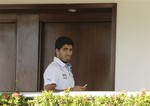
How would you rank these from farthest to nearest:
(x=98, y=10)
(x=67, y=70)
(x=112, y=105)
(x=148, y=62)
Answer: (x=98, y=10) → (x=148, y=62) → (x=67, y=70) → (x=112, y=105)

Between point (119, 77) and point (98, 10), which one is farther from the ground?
point (98, 10)

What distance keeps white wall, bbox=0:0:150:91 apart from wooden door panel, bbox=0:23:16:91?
1.63 metres

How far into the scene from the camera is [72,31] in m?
7.16

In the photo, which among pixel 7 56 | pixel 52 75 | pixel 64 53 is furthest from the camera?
pixel 7 56

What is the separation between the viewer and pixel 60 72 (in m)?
5.65

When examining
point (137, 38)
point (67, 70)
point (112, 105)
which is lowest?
point (112, 105)

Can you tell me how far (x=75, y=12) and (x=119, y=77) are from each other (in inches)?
46.4

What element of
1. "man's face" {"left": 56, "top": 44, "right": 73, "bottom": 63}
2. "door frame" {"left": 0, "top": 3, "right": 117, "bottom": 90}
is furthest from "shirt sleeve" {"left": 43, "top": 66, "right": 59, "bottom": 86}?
"door frame" {"left": 0, "top": 3, "right": 117, "bottom": 90}

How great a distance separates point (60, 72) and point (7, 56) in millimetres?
1850

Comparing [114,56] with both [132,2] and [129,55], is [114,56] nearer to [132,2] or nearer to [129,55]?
[129,55]

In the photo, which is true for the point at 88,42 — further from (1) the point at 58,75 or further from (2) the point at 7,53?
(1) the point at 58,75

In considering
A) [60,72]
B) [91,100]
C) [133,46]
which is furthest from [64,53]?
[133,46]

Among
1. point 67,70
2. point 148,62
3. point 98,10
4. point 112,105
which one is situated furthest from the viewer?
Result: point 98,10

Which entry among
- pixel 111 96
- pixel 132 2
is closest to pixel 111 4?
pixel 132 2
